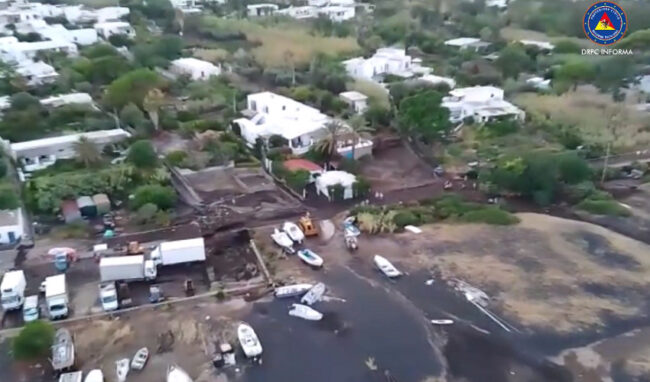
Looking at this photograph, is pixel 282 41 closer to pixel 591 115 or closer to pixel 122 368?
pixel 591 115

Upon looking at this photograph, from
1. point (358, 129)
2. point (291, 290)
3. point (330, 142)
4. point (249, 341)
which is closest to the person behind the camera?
point (249, 341)

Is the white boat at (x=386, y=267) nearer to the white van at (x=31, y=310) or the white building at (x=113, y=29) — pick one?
the white van at (x=31, y=310)

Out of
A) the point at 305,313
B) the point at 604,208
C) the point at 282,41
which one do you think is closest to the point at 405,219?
the point at 305,313

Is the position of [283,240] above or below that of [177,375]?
above

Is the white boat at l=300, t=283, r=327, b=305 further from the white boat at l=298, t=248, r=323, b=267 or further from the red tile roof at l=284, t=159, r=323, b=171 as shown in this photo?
the red tile roof at l=284, t=159, r=323, b=171

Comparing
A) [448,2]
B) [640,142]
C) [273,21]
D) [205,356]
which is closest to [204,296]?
[205,356]

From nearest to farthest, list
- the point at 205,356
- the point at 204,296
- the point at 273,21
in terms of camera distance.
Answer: the point at 205,356, the point at 204,296, the point at 273,21

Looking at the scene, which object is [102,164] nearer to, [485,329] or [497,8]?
[485,329]
